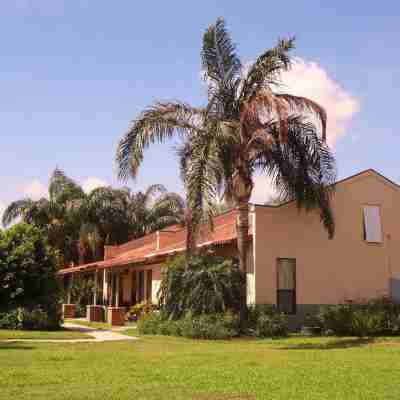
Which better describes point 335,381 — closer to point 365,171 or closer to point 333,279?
point 333,279

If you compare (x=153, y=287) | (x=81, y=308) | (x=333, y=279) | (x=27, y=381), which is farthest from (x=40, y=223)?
(x=27, y=381)

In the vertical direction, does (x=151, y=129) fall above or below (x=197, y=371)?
above

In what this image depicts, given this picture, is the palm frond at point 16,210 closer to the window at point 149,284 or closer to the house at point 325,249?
the window at point 149,284

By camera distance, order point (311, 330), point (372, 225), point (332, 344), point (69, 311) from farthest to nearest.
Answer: point (69, 311) < point (372, 225) < point (311, 330) < point (332, 344)

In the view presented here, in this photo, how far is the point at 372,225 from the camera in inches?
885

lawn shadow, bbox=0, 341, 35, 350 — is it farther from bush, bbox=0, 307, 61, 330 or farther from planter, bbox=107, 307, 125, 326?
planter, bbox=107, 307, 125, 326

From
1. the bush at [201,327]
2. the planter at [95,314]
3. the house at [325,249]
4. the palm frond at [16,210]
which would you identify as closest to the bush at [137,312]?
the planter at [95,314]

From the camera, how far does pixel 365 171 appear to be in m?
22.6

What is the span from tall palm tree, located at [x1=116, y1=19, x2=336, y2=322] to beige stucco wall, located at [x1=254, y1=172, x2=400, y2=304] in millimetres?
1730

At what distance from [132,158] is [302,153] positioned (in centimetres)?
513

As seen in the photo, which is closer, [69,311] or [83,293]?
[69,311]

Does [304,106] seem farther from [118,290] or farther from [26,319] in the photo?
[118,290]

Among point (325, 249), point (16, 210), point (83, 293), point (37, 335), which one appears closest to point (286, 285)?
point (325, 249)

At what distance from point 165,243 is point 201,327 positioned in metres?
12.5
